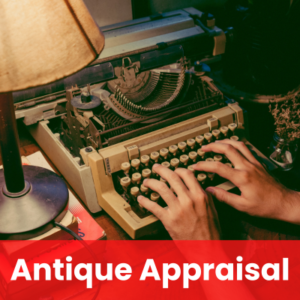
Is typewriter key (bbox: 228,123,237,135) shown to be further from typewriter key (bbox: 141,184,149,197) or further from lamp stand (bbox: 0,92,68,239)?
lamp stand (bbox: 0,92,68,239)

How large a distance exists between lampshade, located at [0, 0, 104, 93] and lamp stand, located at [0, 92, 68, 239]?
9.6 inches

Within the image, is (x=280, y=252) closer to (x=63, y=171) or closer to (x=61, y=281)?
(x=61, y=281)

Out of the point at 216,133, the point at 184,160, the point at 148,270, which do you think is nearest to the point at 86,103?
the point at 184,160

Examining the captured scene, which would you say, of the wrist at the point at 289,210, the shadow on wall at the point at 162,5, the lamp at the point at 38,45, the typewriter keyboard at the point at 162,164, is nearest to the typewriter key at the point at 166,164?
the typewriter keyboard at the point at 162,164

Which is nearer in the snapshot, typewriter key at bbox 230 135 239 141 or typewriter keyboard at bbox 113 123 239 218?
typewriter keyboard at bbox 113 123 239 218

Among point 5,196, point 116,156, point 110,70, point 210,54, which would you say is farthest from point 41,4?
point 210,54

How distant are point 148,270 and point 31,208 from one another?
19.1 inches

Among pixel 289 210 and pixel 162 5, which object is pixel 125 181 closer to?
pixel 289 210

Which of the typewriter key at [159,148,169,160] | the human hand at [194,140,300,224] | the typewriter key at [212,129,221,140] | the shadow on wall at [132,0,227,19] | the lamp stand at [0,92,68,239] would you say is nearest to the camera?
the lamp stand at [0,92,68,239]

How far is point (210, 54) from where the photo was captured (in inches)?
72.7

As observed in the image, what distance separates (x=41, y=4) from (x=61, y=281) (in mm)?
834

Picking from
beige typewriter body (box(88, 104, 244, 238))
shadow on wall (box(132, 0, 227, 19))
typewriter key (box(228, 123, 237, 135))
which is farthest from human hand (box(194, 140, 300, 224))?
shadow on wall (box(132, 0, 227, 19))

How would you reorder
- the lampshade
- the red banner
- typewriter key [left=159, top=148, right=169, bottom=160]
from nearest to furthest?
the lampshade, the red banner, typewriter key [left=159, top=148, right=169, bottom=160]

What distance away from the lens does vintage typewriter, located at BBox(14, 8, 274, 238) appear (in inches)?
52.9
